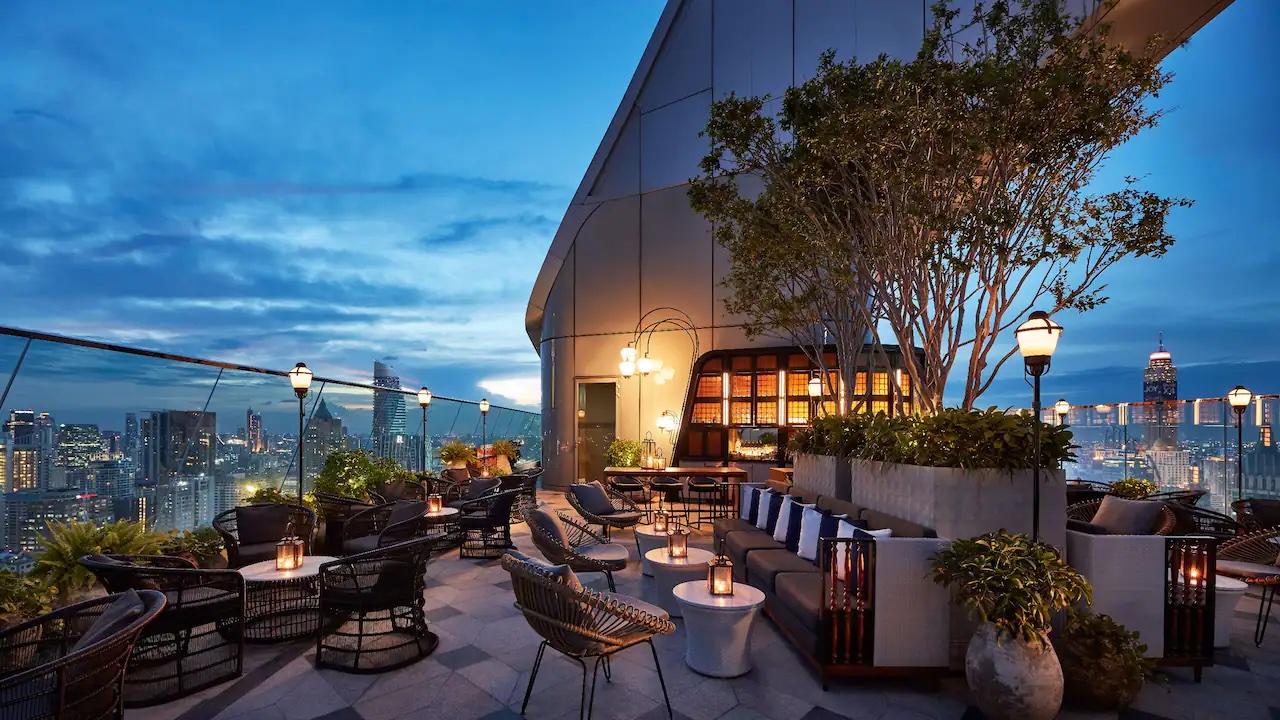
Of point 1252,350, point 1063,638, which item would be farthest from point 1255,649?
point 1252,350

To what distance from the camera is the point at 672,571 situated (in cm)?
457

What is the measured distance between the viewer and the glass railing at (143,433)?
3994 mm

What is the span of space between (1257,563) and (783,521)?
3474mm

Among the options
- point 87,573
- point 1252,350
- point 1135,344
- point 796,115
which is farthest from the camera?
point 1135,344

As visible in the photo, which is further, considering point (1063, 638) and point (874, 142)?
point (874, 142)

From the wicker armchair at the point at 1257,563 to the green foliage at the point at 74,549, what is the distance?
7645 millimetres

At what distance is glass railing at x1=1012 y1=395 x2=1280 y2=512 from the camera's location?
8.06 m

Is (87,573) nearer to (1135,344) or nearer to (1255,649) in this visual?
(1255,649)

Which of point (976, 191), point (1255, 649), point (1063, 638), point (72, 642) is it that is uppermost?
point (976, 191)

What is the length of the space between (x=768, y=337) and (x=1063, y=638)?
363 inches

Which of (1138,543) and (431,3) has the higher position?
(431,3)

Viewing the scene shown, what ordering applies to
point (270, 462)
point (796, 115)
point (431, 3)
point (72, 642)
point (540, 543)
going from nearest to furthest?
point (72, 642)
point (540, 543)
point (796, 115)
point (270, 462)
point (431, 3)

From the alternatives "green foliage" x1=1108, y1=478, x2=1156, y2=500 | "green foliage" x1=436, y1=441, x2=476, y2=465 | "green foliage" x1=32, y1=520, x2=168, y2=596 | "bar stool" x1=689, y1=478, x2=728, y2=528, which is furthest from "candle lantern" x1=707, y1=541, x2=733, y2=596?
"green foliage" x1=436, y1=441, x2=476, y2=465

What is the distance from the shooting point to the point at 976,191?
17.8ft
